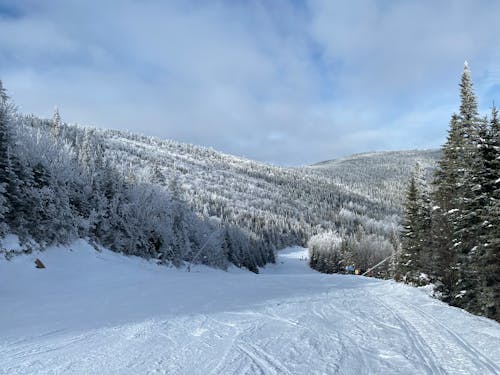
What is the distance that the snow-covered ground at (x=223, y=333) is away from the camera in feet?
19.7

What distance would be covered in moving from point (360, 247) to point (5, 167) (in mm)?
105381

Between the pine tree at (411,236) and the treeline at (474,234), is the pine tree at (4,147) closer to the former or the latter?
the treeline at (474,234)

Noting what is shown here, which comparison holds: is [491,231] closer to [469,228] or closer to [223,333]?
[469,228]

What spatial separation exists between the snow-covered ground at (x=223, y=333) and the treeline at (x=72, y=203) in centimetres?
361

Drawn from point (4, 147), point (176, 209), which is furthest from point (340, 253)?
point (4, 147)

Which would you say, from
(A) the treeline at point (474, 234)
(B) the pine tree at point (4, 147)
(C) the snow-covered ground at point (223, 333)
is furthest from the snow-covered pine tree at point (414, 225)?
(B) the pine tree at point (4, 147)

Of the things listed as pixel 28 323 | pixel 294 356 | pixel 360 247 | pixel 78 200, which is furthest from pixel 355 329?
pixel 360 247

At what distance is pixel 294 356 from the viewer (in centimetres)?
648

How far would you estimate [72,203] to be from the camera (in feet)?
76.9

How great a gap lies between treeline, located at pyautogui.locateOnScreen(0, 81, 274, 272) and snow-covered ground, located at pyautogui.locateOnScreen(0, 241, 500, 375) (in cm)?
361

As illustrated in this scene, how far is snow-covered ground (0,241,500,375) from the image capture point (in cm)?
602

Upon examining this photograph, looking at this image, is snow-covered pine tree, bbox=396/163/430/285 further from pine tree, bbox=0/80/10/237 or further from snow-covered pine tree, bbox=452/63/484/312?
pine tree, bbox=0/80/10/237

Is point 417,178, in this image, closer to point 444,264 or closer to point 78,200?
point 444,264

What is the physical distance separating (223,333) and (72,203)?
18.3 metres
